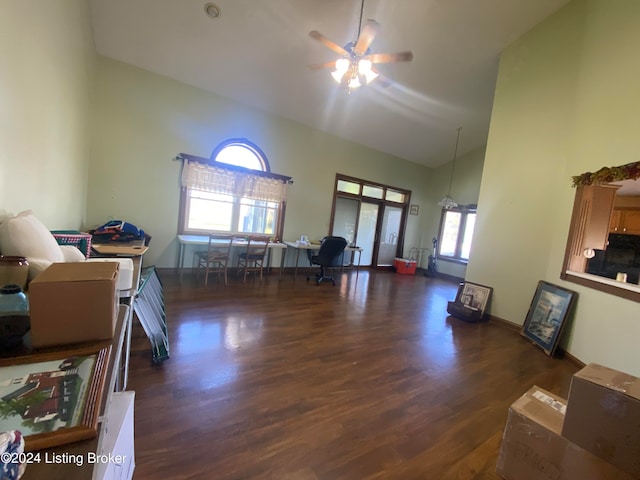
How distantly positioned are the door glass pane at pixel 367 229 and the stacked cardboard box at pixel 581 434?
5.91 metres

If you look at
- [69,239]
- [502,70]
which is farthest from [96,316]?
[502,70]

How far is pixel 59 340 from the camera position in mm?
905

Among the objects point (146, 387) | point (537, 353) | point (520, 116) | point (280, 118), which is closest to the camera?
point (146, 387)

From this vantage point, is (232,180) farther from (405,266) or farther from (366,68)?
(405,266)

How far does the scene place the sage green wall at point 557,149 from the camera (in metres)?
2.59

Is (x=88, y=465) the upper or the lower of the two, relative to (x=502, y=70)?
lower

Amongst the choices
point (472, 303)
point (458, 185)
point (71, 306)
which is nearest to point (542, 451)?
point (71, 306)

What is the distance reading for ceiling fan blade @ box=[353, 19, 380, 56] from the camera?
229 cm

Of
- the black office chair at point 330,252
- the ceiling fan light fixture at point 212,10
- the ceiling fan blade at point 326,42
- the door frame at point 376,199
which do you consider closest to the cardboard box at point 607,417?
the ceiling fan blade at point 326,42

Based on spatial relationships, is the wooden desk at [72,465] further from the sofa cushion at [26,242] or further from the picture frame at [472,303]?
the picture frame at [472,303]

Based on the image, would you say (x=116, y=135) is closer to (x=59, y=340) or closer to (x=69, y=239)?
(x=69, y=239)

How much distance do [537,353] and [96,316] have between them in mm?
4043

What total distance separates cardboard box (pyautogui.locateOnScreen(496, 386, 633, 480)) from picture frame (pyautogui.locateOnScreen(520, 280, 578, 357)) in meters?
2.00

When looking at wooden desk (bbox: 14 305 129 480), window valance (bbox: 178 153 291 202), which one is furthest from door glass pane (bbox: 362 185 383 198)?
wooden desk (bbox: 14 305 129 480)
